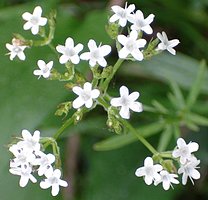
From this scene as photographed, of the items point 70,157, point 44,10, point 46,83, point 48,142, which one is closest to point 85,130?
point 70,157

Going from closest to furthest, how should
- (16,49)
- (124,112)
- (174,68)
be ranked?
(124,112), (16,49), (174,68)

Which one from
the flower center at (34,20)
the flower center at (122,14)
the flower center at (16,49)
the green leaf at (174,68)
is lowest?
the green leaf at (174,68)

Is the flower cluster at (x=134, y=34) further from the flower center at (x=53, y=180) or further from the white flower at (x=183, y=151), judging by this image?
the flower center at (x=53, y=180)

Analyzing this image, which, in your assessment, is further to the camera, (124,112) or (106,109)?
(106,109)

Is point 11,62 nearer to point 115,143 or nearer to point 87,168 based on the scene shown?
point 115,143

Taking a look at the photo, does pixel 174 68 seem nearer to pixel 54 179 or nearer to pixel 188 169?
pixel 188 169

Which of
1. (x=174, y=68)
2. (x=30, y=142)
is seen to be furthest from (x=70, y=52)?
(x=174, y=68)

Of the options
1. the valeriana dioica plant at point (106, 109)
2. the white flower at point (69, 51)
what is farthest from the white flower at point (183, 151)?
the white flower at point (69, 51)
